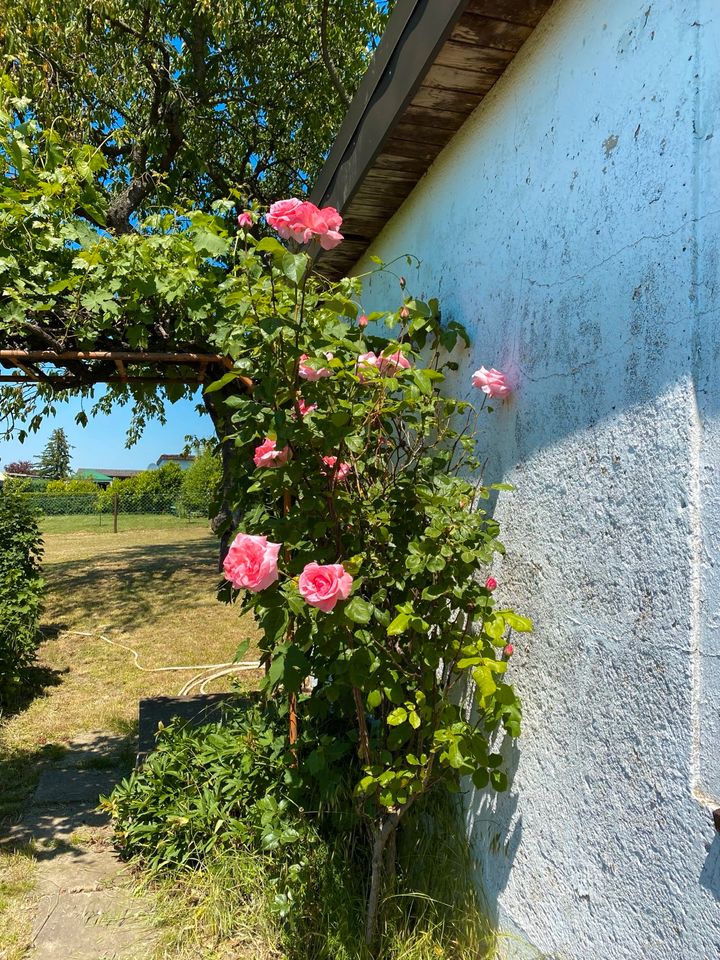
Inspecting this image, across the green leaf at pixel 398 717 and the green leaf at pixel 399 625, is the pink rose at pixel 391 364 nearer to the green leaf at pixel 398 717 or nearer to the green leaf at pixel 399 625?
the green leaf at pixel 399 625

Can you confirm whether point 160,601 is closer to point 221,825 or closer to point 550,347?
point 221,825

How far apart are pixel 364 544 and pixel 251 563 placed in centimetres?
53

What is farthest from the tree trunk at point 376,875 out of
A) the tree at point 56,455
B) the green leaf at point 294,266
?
the tree at point 56,455

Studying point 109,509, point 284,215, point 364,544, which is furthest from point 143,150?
point 109,509

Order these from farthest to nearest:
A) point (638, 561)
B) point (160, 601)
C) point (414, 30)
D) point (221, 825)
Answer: point (160, 601)
point (221, 825)
point (414, 30)
point (638, 561)

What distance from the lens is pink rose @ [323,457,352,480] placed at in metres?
2.12

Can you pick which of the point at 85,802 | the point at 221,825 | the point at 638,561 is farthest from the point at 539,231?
the point at 85,802

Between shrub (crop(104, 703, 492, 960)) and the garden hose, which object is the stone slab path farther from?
the garden hose

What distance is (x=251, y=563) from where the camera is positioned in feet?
5.87

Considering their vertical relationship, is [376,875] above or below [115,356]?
below

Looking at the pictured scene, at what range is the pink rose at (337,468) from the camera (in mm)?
2119

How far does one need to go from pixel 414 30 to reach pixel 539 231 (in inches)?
36.6

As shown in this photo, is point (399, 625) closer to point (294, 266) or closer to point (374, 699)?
point (374, 699)

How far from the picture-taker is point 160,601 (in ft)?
34.3
